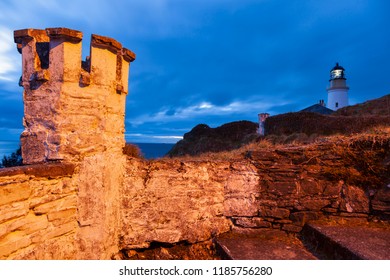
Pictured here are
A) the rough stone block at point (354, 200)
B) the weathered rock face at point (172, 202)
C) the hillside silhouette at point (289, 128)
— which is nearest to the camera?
the weathered rock face at point (172, 202)

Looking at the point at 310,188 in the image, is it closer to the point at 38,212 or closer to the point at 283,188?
the point at 283,188

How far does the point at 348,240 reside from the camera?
327 cm

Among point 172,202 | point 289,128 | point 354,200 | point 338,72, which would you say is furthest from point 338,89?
point 172,202

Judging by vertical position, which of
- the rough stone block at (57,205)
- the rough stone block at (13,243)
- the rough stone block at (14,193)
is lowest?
the rough stone block at (13,243)

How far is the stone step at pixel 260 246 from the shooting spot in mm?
3343

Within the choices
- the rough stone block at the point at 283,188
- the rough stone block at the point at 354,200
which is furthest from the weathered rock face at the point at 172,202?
the rough stone block at the point at 354,200

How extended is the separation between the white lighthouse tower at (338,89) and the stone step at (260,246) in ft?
111

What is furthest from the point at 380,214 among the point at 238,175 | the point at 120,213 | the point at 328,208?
the point at 120,213

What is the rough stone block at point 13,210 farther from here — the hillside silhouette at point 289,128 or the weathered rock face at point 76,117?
the hillside silhouette at point 289,128

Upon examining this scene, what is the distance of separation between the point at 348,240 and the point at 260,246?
1018mm

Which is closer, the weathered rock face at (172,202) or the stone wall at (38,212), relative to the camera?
the stone wall at (38,212)

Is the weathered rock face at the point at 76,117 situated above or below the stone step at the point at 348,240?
above

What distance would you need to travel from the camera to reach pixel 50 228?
2619 mm
